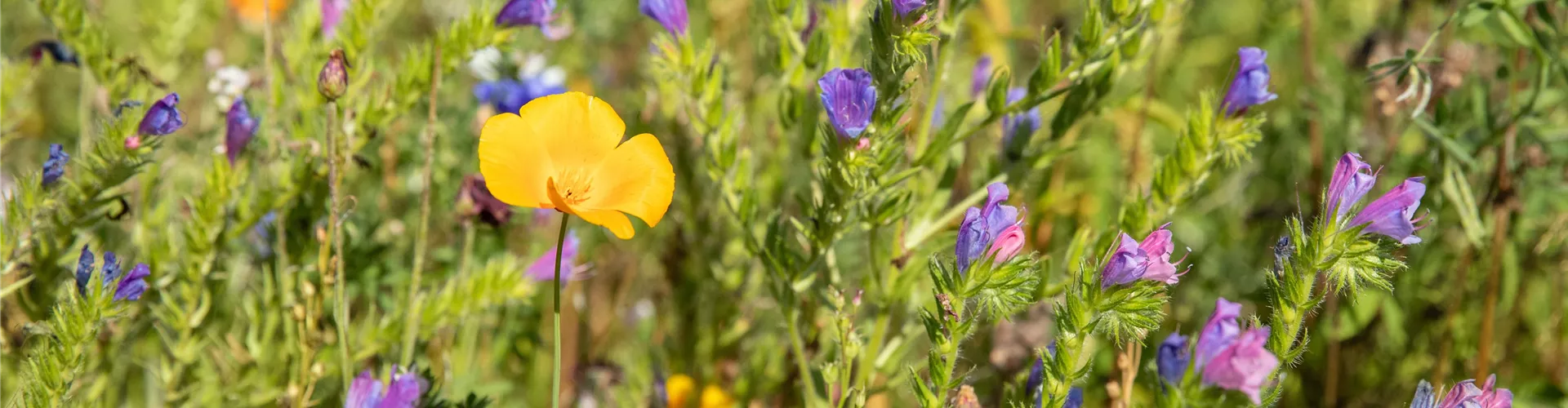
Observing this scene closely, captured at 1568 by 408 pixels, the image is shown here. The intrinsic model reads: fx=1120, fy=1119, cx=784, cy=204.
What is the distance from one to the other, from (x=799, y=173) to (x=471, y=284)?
0.76 metres

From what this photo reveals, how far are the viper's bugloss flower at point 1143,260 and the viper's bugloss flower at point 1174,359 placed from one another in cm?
9

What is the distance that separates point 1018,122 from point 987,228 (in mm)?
588

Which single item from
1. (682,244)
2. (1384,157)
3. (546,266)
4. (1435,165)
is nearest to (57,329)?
(546,266)

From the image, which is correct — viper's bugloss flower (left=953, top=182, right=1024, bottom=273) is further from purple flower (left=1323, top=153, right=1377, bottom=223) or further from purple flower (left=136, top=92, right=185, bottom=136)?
purple flower (left=136, top=92, right=185, bottom=136)

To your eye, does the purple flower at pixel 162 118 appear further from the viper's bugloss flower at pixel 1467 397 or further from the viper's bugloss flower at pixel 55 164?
the viper's bugloss flower at pixel 1467 397

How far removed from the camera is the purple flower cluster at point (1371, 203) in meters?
1.40

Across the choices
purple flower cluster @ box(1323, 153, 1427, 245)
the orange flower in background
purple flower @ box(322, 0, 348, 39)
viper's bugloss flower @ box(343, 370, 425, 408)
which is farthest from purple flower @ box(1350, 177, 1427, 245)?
the orange flower in background

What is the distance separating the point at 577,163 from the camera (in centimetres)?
164

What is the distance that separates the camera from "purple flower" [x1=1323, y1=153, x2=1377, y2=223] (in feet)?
4.63

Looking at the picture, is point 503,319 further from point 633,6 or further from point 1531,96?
point 1531,96

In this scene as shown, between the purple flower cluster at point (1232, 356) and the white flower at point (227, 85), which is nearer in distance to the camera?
the purple flower cluster at point (1232, 356)

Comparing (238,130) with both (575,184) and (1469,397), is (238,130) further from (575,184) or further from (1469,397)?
(1469,397)

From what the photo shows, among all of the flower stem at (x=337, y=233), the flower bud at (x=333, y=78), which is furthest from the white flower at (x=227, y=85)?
the flower bud at (x=333, y=78)

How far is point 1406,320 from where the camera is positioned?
2789mm
